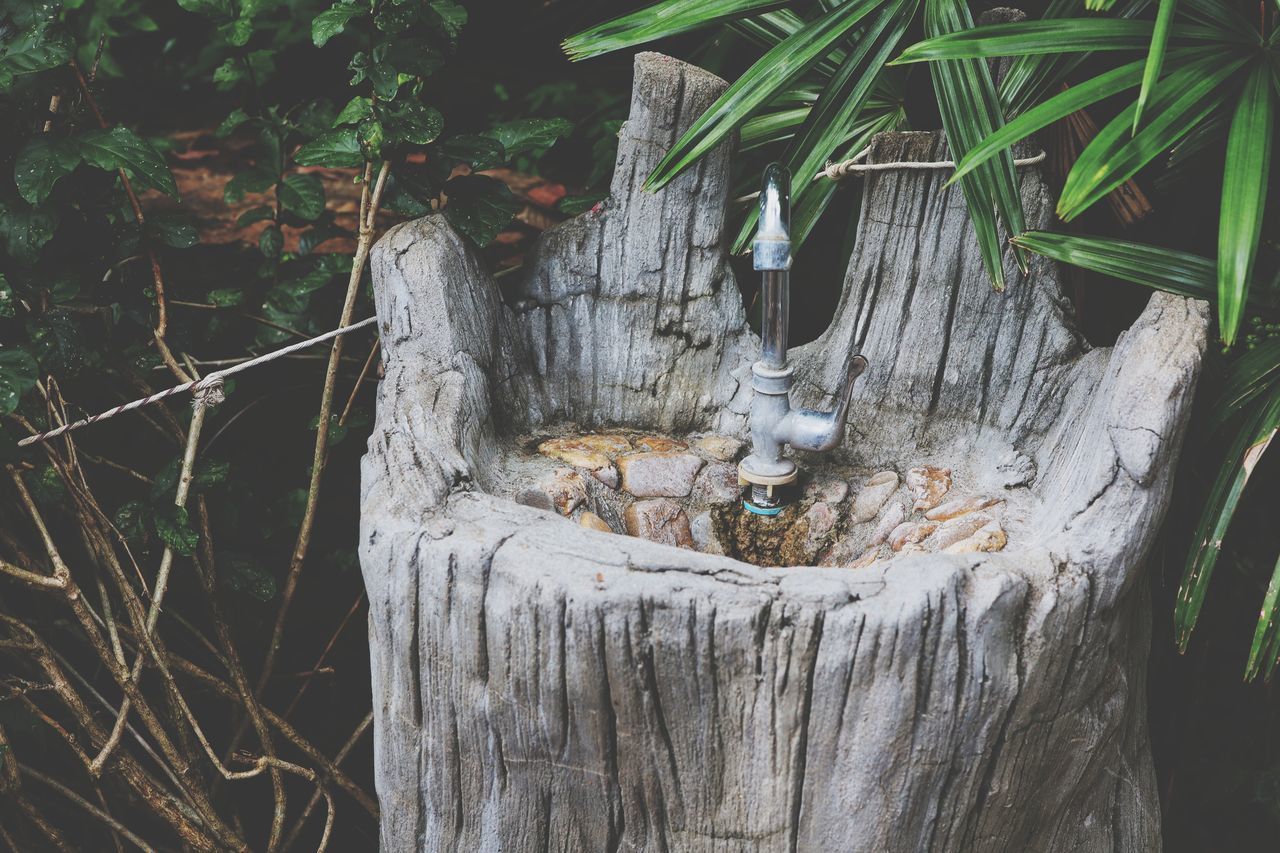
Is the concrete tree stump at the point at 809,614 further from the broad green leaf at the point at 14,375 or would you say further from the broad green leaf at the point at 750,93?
the broad green leaf at the point at 14,375

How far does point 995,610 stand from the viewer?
1.07m

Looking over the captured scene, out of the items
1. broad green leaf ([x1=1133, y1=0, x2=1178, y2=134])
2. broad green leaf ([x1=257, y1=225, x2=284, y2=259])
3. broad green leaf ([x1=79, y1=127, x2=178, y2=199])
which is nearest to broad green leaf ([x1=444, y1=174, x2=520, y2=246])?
broad green leaf ([x1=79, y1=127, x2=178, y2=199])

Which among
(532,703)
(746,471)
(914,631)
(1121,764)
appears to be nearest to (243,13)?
(746,471)

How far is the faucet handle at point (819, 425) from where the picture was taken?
144 centimetres

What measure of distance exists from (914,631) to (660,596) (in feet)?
0.83

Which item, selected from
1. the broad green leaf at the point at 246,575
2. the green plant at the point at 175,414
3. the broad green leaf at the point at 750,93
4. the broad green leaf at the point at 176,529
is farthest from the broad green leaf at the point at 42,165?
the broad green leaf at the point at 750,93

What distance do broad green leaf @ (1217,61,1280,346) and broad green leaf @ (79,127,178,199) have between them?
1.42 meters

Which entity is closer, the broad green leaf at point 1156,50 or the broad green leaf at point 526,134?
the broad green leaf at point 1156,50

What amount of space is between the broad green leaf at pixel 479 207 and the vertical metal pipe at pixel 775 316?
17.4 inches

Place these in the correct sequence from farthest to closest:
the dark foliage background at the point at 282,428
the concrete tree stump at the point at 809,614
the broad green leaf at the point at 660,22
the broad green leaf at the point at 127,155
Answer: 1. the dark foliage background at the point at 282,428
2. the broad green leaf at the point at 127,155
3. the broad green leaf at the point at 660,22
4. the concrete tree stump at the point at 809,614

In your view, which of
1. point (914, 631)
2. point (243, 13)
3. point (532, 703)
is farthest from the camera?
point (243, 13)

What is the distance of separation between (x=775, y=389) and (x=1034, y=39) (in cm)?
54

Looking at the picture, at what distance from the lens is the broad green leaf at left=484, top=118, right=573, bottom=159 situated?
1.72 metres

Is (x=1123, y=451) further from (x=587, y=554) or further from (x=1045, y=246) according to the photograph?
(x=587, y=554)
